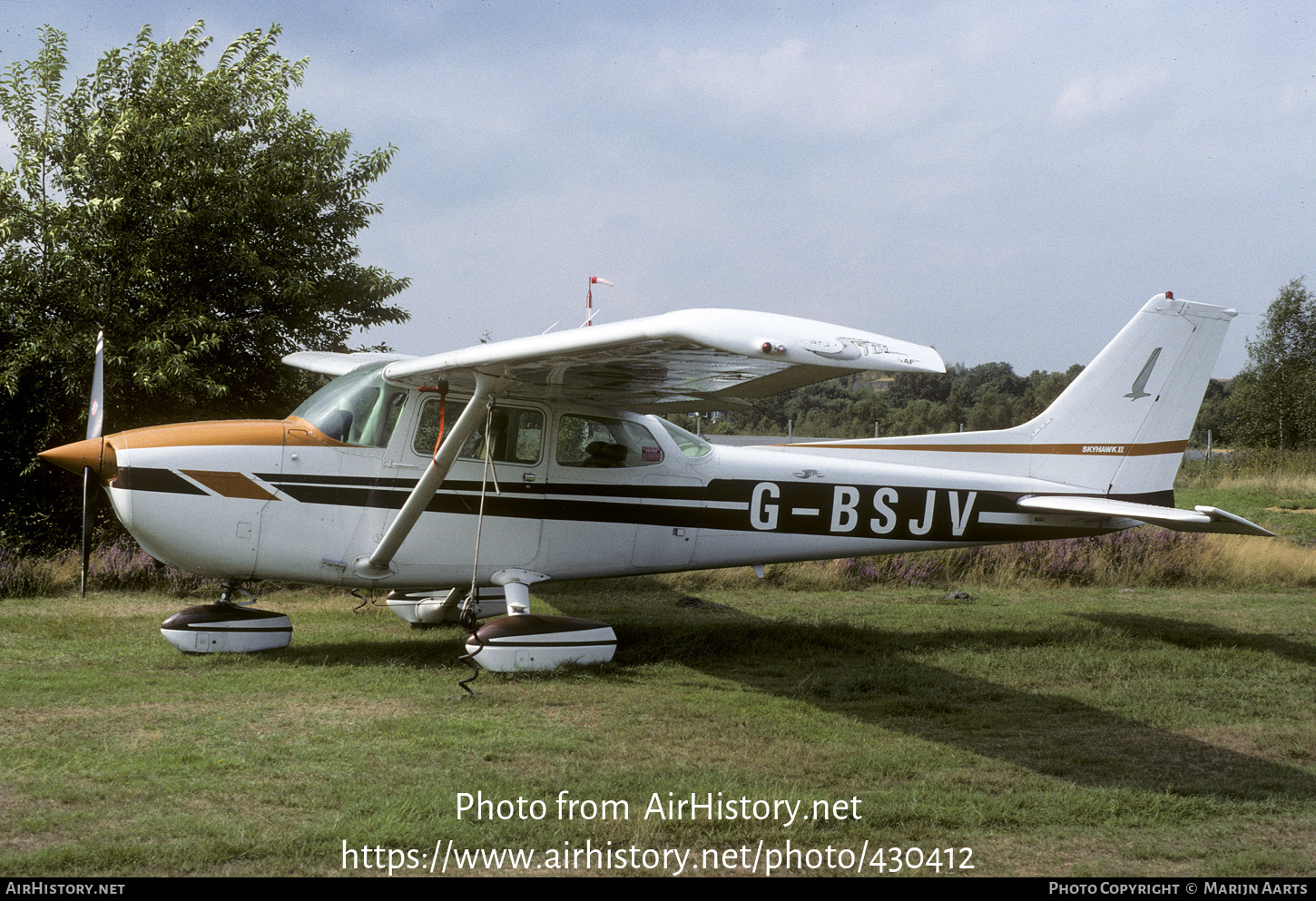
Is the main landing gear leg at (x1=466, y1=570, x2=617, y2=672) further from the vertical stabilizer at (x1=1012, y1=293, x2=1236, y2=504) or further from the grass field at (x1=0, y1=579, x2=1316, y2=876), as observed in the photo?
the vertical stabilizer at (x1=1012, y1=293, x2=1236, y2=504)

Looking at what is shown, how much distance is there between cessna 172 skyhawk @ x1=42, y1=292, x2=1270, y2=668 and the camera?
21.8 ft

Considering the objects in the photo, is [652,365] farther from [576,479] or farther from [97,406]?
[97,406]

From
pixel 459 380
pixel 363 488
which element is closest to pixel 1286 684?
pixel 459 380

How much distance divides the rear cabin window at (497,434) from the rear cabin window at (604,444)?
22 centimetres

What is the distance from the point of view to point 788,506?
805 centimetres

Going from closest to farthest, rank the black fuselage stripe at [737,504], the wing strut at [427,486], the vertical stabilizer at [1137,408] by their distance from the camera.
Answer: the wing strut at [427,486] → the black fuselage stripe at [737,504] → the vertical stabilizer at [1137,408]

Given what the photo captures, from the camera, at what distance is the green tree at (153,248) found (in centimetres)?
1090

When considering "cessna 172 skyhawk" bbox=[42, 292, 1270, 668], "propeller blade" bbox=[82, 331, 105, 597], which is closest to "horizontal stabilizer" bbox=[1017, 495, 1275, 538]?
"cessna 172 skyhawk" bbox=[42, 292, 1270, 668]

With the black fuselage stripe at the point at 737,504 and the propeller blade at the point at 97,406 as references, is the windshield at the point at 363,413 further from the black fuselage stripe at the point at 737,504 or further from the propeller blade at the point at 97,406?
the propeller blade at the point at 97,406

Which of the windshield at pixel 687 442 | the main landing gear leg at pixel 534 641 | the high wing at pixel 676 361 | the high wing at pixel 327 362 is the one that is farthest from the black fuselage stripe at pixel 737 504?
the high wing at pixel 327 362

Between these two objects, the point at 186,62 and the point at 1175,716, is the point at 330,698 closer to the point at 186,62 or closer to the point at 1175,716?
the point at 1175,716

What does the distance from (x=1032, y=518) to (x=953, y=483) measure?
80cm

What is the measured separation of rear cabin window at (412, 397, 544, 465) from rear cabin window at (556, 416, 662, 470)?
22 cm

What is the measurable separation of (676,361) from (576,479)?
2037 millimetres
